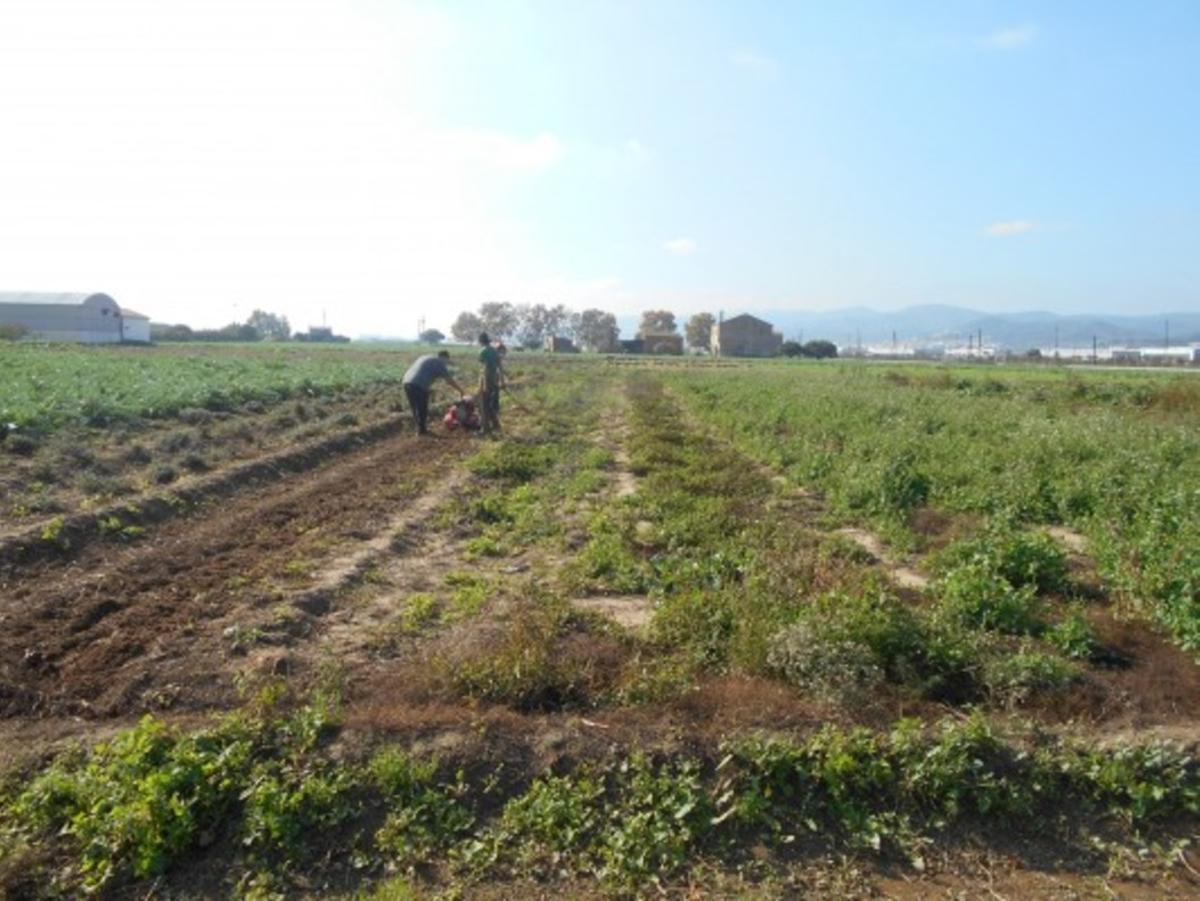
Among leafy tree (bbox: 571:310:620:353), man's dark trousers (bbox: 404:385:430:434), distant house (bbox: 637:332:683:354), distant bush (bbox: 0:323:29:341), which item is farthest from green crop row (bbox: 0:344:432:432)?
leafy tree (bbox: 571:310:620:353)

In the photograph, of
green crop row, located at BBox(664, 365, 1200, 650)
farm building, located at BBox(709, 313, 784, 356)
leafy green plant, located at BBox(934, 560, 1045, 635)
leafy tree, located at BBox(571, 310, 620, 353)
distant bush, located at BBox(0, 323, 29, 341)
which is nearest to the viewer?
leafy green plant, located at BBox(934, 560, 1045, 635)

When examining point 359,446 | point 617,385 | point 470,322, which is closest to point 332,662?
point 359,446

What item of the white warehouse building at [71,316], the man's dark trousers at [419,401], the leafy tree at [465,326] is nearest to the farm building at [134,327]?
the white warehouse building at [71,316]

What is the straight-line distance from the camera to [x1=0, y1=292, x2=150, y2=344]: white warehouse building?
296 feet

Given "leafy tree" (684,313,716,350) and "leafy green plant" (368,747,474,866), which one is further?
"leafy tree" (684,313,716,350)

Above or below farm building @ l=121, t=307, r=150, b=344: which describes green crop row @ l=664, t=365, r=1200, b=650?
below

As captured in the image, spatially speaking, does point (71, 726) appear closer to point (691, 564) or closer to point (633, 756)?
point (633, 756)

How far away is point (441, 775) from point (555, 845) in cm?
75

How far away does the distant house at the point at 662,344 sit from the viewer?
105794mm

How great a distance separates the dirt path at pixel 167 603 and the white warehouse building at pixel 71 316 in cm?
9122

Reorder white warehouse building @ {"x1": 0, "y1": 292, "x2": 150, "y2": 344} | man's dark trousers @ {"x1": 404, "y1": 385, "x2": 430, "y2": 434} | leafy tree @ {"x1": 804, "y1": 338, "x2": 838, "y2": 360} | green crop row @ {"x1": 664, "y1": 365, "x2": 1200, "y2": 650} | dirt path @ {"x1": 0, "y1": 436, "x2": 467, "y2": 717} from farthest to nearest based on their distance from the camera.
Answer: leafy tree @ {"x1": 804, "y1": 338, "x2": 838, "y2": 360}, white warehouse building @ {"x1": 0, "y1": 292, "x2": 150, "y2": 344}, man's dark trousers @ {"x1": 404, "y1": 385, "x2": 430, "y2": 434}, green crop row @ {"x1": 664, "y1": 365, "x2": 1200, "y2": 650}, dirt path @ {"x1": 0, "y1": 436, "x2": 467, "y2": 717}

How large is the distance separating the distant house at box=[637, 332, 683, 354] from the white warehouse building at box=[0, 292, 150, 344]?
190 ft

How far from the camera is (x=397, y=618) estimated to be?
6.86 meters

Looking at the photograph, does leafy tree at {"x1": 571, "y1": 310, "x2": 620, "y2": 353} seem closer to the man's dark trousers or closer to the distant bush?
the distant bush
